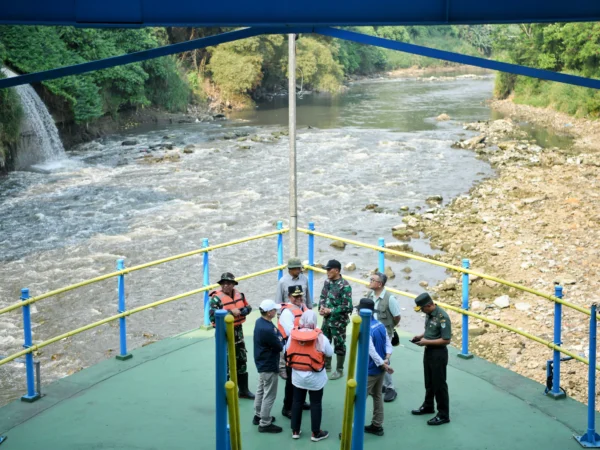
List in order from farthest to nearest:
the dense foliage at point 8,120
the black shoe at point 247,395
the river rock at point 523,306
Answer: the dense foliage at point 8,120 → the river rock at point 523,306 → the black shoe at point 247,395

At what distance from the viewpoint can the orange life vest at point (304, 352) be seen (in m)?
6.92

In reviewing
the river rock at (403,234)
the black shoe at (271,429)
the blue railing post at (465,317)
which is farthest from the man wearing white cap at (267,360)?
the river rock at (403,234)

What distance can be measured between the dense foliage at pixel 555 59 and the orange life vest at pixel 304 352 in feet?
127

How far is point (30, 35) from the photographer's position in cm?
3444

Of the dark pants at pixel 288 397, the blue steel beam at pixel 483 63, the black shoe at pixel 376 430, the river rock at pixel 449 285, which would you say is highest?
the blue steel beam at pixel 483 63

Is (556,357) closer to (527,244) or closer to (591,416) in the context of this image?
(591,416)

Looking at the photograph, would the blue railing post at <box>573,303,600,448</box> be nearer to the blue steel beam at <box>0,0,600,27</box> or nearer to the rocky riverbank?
the blue steel beam at <box>0,0,600,27</box>

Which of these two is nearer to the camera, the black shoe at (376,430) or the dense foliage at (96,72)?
the black shoe at (376,430)

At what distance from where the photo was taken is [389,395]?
820 centimetres

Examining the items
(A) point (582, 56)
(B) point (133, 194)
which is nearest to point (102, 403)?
(B) point (133, 194)

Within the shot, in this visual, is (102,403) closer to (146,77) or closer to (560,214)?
(560,214)

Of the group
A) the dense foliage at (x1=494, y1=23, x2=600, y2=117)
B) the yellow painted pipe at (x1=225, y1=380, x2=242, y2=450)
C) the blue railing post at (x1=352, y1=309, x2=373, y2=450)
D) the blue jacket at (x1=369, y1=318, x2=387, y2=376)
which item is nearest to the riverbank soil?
the blue jacket at (x1=369, y1=318, x2=387, y2=376)

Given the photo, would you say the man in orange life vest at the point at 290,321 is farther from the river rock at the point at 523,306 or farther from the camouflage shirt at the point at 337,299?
the river rock at the point at 523,306

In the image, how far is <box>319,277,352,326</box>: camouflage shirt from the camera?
848 centimetres
